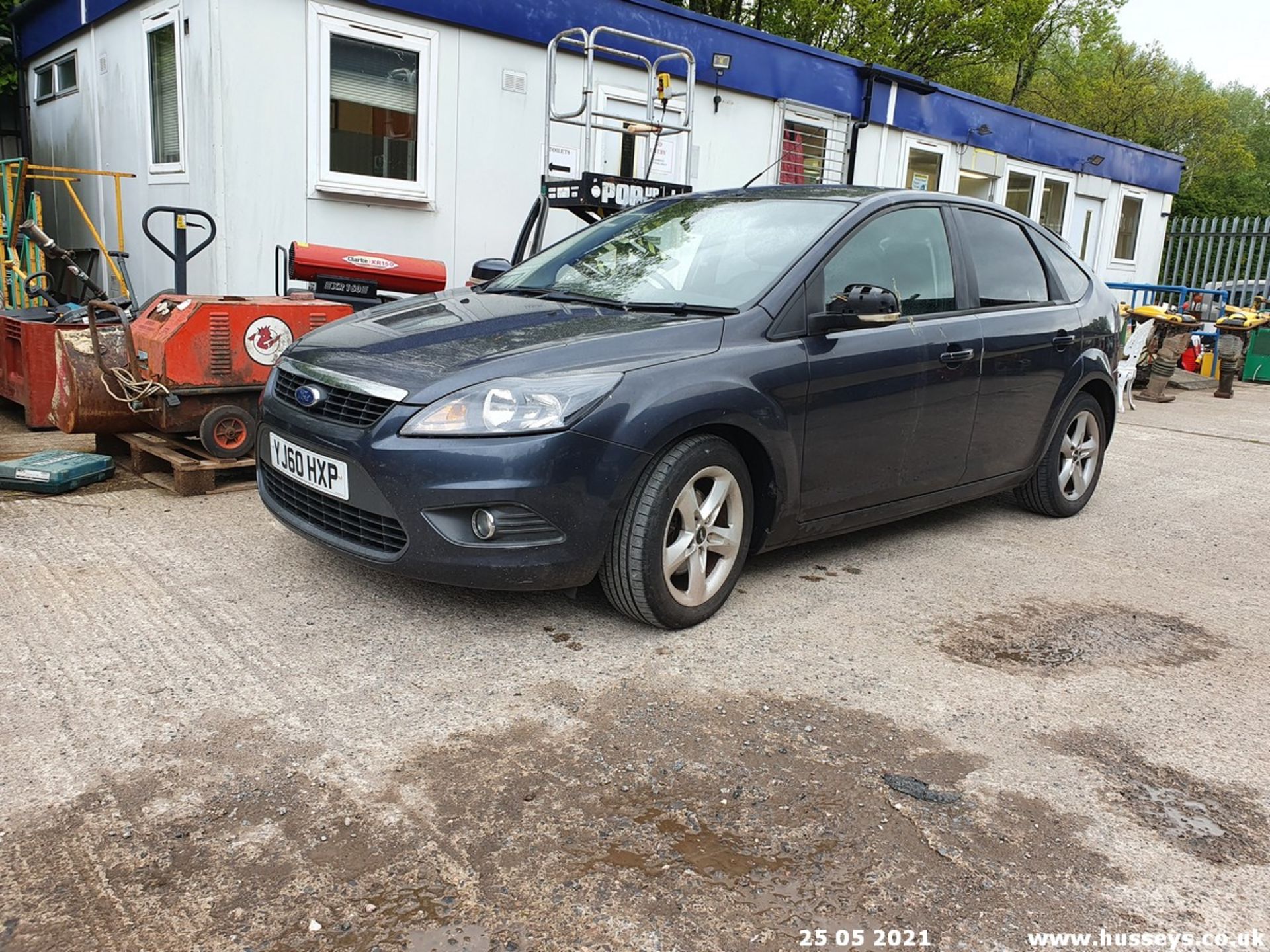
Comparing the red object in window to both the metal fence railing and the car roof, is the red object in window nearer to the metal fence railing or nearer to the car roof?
the car roof

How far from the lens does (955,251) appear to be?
14.8ft

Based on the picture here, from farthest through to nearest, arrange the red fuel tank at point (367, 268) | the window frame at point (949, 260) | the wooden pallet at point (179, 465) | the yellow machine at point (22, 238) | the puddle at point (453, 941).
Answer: the yellow machine at point (22, 238)
the red fuel tank at point (367, 268)
the wooden pallet at point (179, 465)
the window frame at point (949, 260)
the puddle at point (453, 941)

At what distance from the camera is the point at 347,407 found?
3312 millimetres

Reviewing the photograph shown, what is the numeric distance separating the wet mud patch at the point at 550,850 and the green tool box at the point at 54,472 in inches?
111

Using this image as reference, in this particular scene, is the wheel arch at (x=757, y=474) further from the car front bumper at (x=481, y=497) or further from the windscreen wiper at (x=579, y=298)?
the windscreen wiper at (x=579, y=298)

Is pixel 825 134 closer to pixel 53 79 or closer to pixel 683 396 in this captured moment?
pixel 53 79

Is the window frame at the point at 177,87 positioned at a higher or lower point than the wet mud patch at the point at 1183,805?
higher

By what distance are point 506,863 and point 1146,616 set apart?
293 centimetres

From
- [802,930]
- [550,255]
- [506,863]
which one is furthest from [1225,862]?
[550,255]

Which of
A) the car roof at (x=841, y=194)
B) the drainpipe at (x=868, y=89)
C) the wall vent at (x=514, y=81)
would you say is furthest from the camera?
the drainpipe at (x=868, y=89)

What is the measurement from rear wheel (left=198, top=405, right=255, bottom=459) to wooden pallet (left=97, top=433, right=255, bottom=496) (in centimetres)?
5

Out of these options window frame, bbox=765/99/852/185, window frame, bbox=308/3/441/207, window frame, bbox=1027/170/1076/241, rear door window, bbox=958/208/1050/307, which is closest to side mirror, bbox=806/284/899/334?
rear door window, bbox=958/208/1050/307

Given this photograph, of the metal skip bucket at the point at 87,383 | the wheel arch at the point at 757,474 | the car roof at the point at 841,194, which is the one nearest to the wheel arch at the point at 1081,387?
the car roof at the point at 841,194

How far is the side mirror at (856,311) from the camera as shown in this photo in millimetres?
3701
